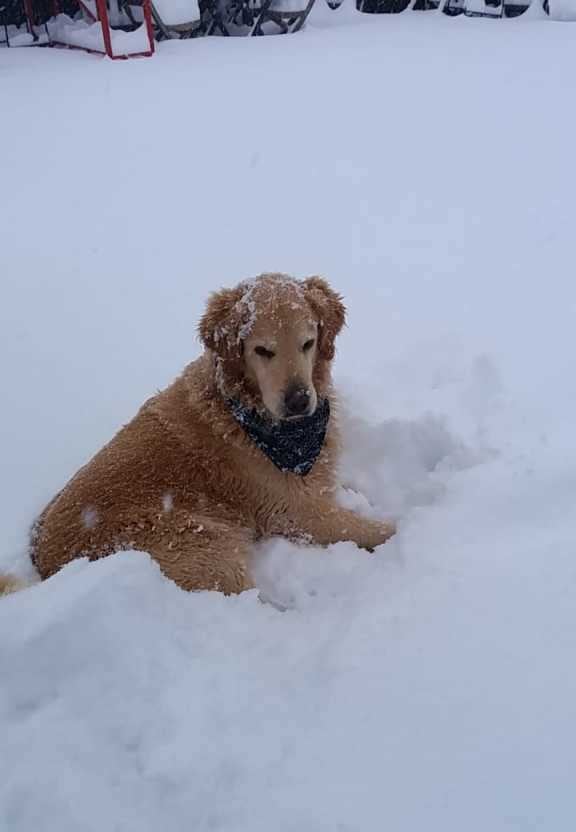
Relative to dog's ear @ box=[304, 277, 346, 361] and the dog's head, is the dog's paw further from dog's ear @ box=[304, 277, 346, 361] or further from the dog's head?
dog's ear @ box=[304, 277, 346, 361]

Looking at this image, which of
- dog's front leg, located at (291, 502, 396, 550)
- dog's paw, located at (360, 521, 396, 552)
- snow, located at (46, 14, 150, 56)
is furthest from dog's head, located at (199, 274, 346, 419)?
snow, located at (46, 14, 150, 56)

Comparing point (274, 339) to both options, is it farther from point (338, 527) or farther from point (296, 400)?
point (338, 527)

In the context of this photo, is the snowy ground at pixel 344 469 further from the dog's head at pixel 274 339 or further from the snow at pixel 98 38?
the snow at pixel 98 38

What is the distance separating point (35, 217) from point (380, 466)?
4215mm

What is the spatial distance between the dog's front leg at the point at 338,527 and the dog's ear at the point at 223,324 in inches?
32.1

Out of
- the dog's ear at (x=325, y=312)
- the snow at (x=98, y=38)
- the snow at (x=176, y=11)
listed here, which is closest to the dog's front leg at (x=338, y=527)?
the dog's ear at (x=325, y=312)

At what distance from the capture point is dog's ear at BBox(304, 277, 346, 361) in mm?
2959

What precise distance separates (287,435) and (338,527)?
1.59ft

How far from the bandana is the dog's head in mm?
68

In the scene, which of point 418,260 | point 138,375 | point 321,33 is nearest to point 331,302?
point 138,375

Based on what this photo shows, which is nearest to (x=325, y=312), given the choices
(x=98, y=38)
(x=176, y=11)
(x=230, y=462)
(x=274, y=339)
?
(x=274, y=339)

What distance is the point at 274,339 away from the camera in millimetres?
2771

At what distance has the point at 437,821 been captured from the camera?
1.60 m

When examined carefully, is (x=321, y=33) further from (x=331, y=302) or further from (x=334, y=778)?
(x=334, y=778)
